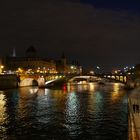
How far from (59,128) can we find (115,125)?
6.16 m

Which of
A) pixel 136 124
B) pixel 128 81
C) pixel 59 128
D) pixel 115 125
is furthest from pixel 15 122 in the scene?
pixel 128 81

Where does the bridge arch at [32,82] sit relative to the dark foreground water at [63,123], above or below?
above

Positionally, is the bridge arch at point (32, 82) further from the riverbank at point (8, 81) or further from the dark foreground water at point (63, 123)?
the dark foreground water at point (63, 123)

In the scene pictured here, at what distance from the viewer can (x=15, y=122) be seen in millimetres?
40906

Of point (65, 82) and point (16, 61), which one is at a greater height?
point (16, 61)

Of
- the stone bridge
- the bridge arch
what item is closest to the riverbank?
the stone bridge

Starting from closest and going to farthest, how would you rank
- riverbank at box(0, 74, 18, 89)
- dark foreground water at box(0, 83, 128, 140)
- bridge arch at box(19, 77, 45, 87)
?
dark foreground water at box(0, 83, 128, 140) < riverbank at box(0, 74, 18, 89) < bridge arch at box(19, 77, 45, 87)

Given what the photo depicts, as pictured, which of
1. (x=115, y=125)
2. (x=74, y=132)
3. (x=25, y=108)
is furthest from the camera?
(x=25, y=108)

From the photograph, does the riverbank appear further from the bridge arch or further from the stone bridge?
the bridge arch

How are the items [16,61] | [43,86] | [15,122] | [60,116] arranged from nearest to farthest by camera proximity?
[15,122] < [60,116] < [43,86] < [16,61]

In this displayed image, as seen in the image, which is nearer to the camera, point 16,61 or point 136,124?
point 136,124

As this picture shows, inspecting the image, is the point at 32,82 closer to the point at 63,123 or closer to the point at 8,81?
the point at 8,81

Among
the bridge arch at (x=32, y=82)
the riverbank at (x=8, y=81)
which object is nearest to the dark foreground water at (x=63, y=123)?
the riverbank at (x=8, y=81)

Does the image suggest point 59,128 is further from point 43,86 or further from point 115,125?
point 43,86
